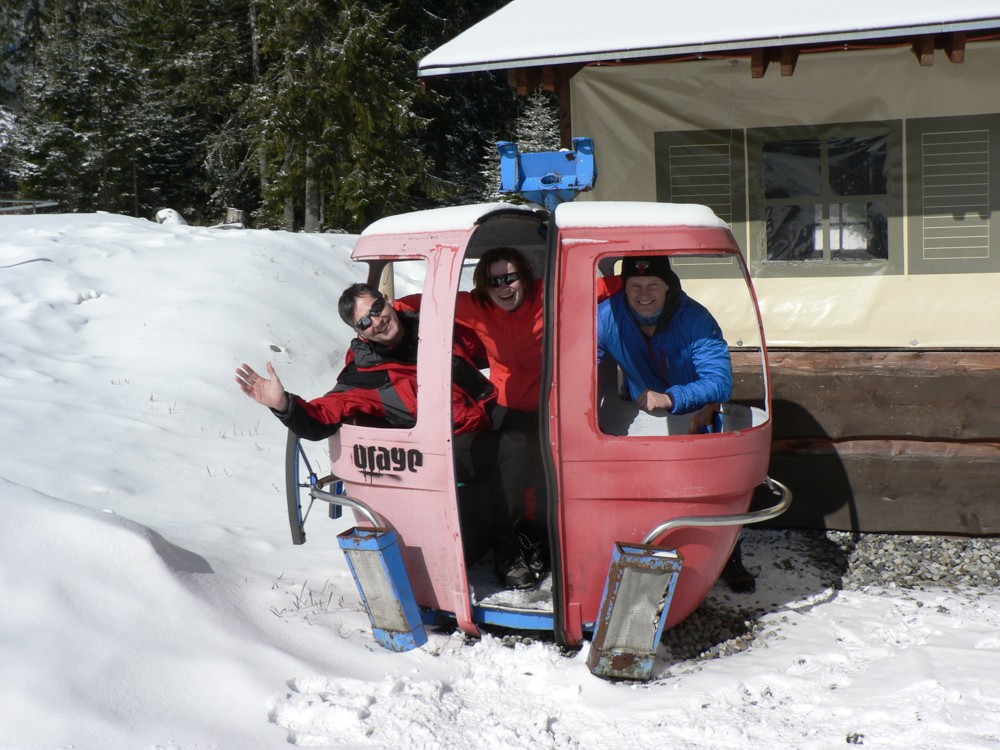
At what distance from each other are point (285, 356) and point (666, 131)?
15.2 feet

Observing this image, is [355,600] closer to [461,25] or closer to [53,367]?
[53,367]

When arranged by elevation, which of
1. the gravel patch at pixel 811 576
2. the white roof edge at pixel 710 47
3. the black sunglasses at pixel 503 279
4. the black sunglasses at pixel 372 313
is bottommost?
the gravel patch at pixel 811 576

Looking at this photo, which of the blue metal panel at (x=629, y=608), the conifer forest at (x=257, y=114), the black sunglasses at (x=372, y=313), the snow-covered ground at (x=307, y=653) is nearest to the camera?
the snow-covered ground at (x=307, y=653)

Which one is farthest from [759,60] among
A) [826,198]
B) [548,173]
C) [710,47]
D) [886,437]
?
[886,437]

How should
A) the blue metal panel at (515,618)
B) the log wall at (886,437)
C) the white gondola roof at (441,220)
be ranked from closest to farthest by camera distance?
the white gondola roof at (441,220) < the blue metal panel at (515,618) < the log wall at (886,437)

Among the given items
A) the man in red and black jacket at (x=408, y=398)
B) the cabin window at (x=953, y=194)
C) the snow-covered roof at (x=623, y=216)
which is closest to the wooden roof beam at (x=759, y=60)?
the cabin window at (x=953, y=194)

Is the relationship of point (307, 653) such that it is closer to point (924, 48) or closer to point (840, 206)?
point (840, 206)

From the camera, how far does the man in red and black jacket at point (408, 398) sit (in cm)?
409

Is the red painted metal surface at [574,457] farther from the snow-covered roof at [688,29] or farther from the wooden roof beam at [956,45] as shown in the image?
the wooden roof beam at [956,45]

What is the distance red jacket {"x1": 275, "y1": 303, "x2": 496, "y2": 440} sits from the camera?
4.10 m

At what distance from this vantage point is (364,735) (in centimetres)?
322

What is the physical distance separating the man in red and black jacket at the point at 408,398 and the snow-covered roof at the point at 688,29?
2.05m

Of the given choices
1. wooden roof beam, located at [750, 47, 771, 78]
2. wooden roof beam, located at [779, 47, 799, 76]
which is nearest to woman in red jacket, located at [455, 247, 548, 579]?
wooden roof beam, located at [750, 47, 771, 78]

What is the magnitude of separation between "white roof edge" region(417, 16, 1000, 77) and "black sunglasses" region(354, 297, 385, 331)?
2049 mm
